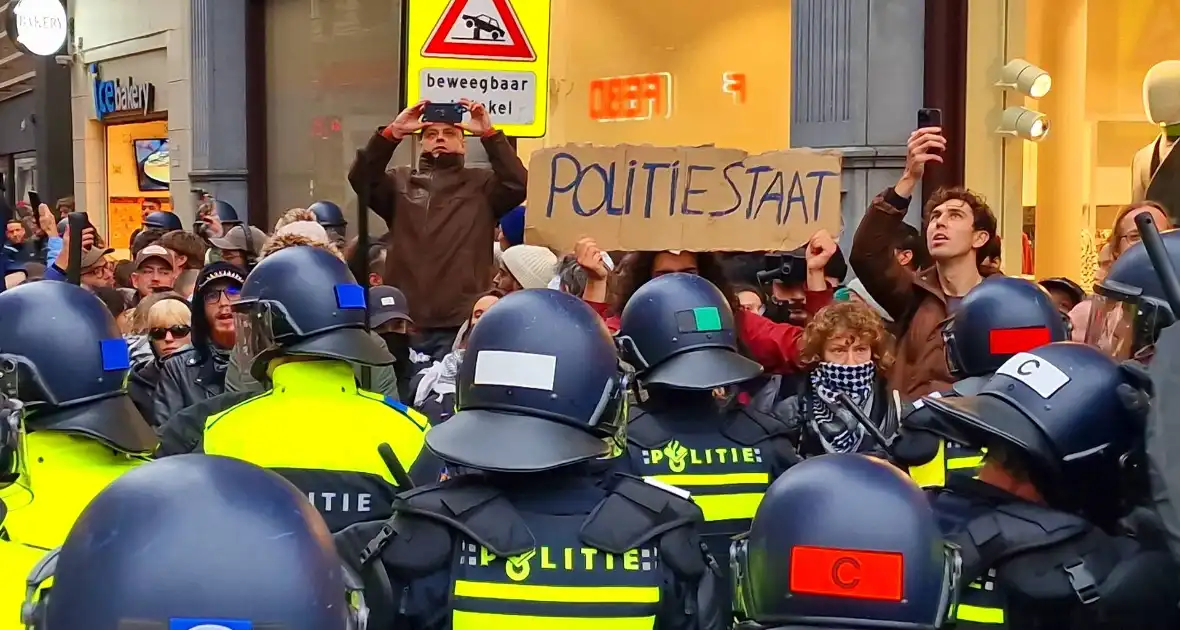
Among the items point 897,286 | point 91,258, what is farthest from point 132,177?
point 897,286

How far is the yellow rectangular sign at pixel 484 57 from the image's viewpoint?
20.7ft

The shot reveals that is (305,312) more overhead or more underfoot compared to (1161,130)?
more underfoot

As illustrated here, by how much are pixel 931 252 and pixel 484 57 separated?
85.9 inches

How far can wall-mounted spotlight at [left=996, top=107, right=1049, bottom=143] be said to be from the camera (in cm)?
833

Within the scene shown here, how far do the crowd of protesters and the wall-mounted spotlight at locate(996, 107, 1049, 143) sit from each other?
6.38 feet

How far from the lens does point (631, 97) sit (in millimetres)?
11094

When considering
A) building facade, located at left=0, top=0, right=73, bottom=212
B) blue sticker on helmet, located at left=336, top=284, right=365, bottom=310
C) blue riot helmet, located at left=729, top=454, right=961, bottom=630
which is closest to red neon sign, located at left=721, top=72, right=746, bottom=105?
blue sticker on helmet, located at left=336, top=284, right=365, bottom=310

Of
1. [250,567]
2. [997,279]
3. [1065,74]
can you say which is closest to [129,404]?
[250,567]

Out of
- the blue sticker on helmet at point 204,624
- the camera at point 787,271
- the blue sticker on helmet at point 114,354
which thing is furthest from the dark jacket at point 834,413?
the blue sticker on helmet at point 204,624

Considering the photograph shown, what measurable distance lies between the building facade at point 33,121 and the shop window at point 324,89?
475cm

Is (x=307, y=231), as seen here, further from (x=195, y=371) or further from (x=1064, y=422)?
(x=1064, y=422)

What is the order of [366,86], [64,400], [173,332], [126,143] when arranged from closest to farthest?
[64,400]
[173,332]
[366,86]
[126,143]

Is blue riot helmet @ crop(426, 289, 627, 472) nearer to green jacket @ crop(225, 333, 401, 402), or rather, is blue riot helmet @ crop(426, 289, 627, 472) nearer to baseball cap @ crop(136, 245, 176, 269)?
green jacket @ crop(225, 333, 401, 402)

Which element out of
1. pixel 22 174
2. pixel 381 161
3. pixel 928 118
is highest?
pixel 22 174
